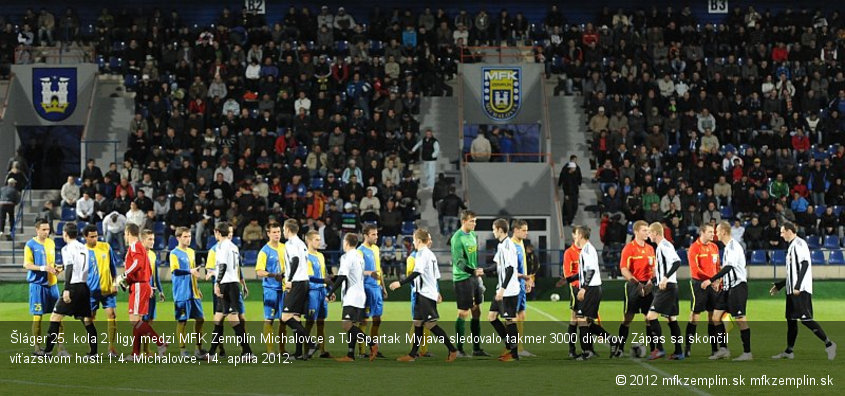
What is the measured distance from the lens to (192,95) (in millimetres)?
38406

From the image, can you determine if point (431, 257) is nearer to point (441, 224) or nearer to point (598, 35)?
point (441, 224)

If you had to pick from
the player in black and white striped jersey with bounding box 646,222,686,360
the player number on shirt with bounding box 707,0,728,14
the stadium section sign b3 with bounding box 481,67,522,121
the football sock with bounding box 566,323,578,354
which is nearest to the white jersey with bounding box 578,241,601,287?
the football sock with bounding box 566,323,578,354

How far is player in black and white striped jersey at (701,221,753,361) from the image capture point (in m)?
17.2

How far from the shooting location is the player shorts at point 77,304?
1711 centimetres

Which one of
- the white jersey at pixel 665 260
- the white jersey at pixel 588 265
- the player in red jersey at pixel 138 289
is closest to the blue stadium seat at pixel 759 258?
the white jersey at pixel 665 260

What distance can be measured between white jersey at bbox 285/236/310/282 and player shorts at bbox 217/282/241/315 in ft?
2.59

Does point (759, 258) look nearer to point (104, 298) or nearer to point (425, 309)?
point (425, 309)

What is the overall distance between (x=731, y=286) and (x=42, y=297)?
10327 millimetres

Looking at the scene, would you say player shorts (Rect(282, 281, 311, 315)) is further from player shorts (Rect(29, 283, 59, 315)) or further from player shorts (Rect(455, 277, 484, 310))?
player shorts (Rect(29, 283, 59, 315))

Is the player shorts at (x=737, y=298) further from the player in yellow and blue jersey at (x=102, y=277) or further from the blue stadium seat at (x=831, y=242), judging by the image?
the blue stadium seat at (x=831, y=242)

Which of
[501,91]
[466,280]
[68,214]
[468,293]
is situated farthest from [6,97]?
[468,293]

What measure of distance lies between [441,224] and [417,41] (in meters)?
9.15

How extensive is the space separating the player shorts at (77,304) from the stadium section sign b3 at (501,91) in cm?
2479

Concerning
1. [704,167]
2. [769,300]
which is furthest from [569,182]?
[769,300]
